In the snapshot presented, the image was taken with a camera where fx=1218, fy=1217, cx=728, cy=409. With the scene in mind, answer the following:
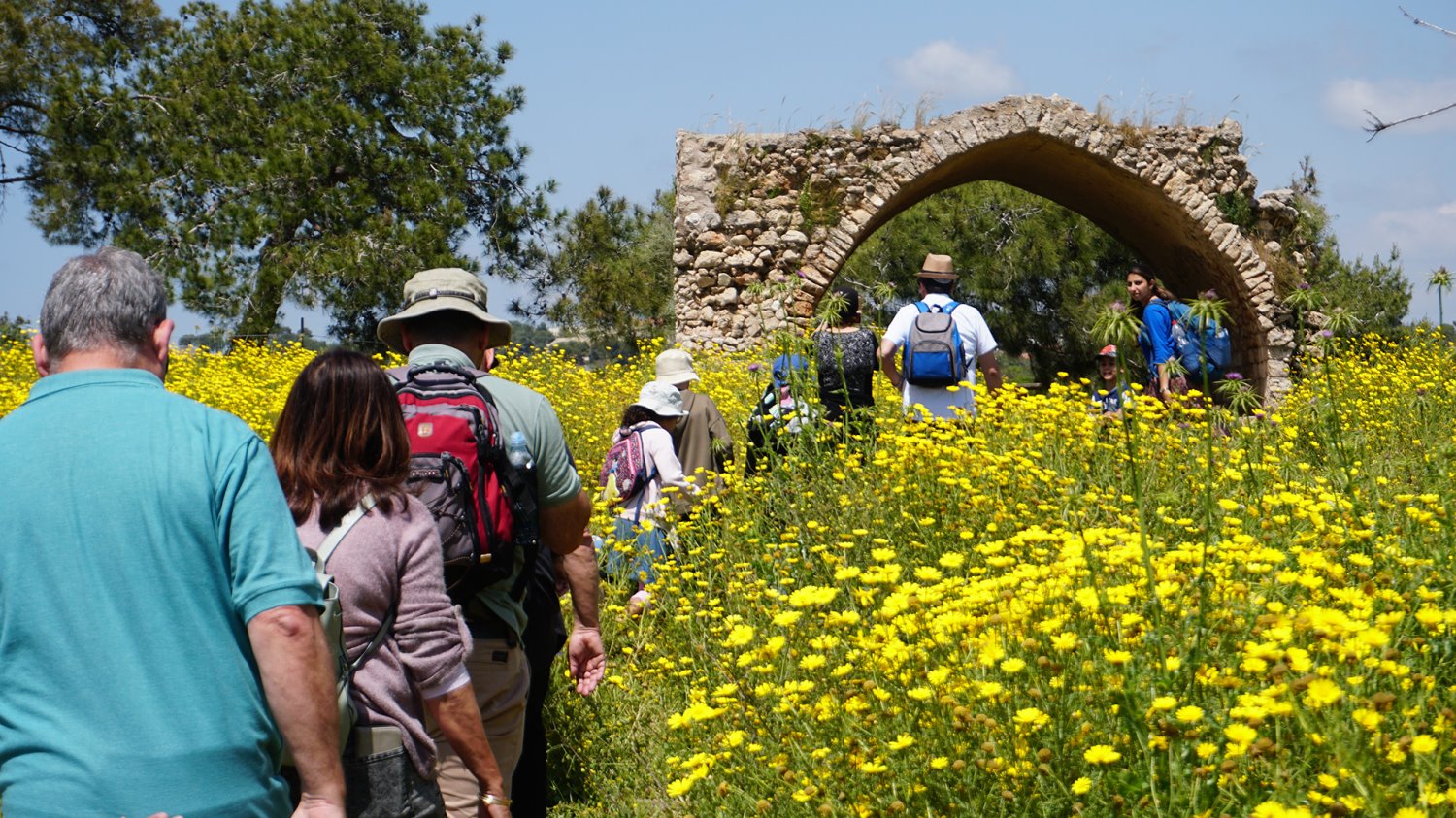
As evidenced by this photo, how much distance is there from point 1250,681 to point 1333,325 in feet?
5.21

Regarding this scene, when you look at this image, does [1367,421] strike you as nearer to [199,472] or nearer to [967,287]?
[199,472]

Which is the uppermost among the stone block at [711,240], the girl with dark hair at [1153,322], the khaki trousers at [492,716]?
the stone block at [711,240]

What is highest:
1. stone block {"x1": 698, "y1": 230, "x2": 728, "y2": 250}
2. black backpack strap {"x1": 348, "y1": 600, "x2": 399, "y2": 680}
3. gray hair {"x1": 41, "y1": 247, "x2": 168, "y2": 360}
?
stone block {"x1": 698, "y1": 230, "x2": 728, "y2": 250}

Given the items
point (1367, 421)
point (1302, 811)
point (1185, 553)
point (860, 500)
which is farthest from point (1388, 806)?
point (1367, 421)

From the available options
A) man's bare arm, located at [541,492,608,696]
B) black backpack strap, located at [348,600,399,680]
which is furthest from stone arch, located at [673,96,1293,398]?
black backpack strap, located at [348,600,399,680]

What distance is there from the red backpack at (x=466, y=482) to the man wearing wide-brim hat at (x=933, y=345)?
3.25 metres

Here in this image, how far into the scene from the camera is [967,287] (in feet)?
65.1

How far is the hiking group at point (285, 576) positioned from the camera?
1728 mm

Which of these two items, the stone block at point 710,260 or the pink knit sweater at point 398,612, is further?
the stone block at point 710,260

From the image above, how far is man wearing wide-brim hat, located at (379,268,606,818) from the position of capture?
2.68 m

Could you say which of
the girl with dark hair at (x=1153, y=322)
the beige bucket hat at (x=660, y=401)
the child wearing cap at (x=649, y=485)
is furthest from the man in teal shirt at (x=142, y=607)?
the girl with dark hair at (x=1153, y=322)

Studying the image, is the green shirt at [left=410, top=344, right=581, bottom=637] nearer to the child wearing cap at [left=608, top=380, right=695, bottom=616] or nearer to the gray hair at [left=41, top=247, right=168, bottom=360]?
the gray hair at [left=41, top=247, right=168, bottom=360]

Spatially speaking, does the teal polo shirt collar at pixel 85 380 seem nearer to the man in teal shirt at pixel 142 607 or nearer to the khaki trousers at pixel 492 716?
the man in teal shirt at pixel 142 607

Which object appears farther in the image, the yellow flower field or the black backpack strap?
the black backpack strap
